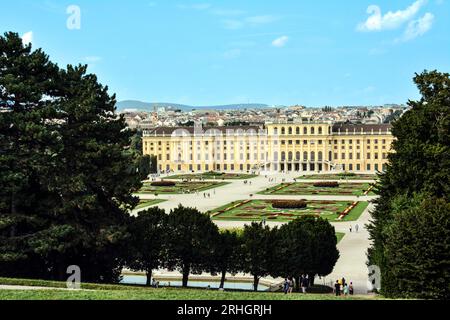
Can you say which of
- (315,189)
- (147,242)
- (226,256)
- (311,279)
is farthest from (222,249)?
(315,189)

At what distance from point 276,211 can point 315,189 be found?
66.9 ft

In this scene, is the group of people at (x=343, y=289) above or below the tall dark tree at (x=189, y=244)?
below

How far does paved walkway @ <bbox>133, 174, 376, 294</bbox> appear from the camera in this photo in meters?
28.4

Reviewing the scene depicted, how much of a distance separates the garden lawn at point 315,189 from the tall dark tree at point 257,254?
38.2m

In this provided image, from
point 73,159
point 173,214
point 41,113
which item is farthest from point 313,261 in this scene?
point 41,113

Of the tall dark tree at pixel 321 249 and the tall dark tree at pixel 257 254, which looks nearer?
the tall dark tree at pixel 257 254

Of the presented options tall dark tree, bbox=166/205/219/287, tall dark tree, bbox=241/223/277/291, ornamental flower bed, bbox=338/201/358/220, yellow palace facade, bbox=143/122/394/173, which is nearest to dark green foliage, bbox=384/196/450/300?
tall dark tree, bbox=241/223/277/291

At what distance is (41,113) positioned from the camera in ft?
70.9

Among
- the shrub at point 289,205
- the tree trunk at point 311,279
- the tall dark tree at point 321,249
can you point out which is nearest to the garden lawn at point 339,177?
the shrub at point 289,205

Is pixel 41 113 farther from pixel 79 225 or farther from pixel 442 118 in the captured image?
pixel 442 118

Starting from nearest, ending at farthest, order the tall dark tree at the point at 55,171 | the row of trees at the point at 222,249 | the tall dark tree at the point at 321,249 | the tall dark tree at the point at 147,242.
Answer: the tall dark tree at the point at 55,171
the tall dark tree at the point at 147,242
the row of trees at the point at 222,249
the tall dark tree at the point at 321,249

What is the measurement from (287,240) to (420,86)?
8761mm

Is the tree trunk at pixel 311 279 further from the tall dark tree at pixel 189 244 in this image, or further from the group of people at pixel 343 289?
the tall dark tree at pixel 189 244

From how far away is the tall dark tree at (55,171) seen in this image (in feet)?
70.1
